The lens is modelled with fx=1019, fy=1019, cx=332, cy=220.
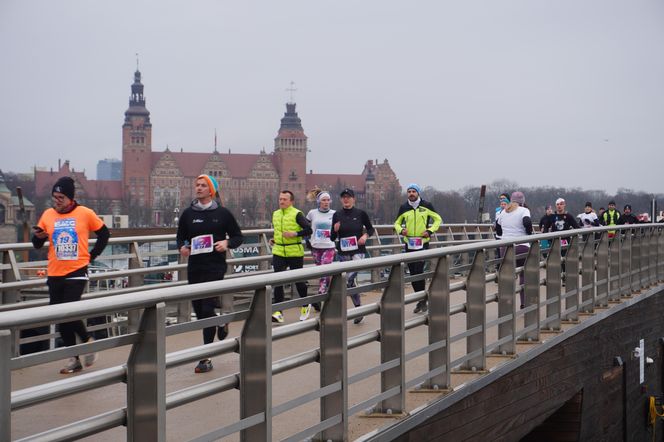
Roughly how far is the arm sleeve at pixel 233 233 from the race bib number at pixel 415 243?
4.80 m

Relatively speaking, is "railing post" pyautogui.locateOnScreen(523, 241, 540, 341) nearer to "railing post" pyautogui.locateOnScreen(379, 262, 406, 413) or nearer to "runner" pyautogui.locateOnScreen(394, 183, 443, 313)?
"railing post" pyautogui.locateOnScreen(379, 262, 406, 413)

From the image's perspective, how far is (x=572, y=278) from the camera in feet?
37.6

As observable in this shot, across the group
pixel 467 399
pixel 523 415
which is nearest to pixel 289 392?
pixel 467 399

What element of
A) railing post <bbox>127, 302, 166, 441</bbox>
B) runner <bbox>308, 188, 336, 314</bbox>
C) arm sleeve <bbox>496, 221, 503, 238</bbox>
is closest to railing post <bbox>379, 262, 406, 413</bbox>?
railing post <bbox>127, 302, 166, 441</bbox>

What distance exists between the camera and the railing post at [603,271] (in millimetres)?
12734

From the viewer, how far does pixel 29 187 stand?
19175 cm

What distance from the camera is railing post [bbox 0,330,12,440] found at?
9.67 ft

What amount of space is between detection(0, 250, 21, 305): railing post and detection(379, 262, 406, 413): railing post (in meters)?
5.57

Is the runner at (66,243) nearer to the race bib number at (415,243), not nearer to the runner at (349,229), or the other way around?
the runner at (349,229)

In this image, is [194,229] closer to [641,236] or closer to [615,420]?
[615,420]

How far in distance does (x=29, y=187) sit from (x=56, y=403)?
19367cm

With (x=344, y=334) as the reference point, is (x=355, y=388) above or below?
below

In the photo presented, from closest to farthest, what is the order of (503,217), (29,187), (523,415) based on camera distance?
(523,415)
(503,217)
(29,187)

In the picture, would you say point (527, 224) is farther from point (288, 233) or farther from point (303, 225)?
point (288, 233)
